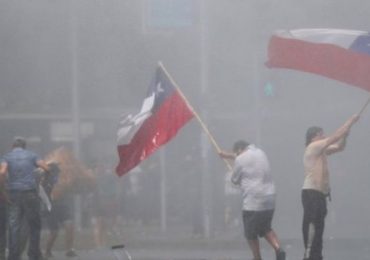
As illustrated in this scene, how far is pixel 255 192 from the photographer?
10.7 meters

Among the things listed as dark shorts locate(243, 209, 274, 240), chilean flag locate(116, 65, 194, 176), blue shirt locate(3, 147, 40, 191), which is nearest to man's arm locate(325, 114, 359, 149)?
dark shorts locate(243, 209, 274, 240)

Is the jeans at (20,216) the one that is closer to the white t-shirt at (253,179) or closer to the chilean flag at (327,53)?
the white t-shirt at (253,179)

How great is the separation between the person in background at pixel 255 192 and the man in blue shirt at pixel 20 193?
164 centimetres

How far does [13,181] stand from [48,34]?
3870 millimetres

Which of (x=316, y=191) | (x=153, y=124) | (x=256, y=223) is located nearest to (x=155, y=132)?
(x=153, y=124)

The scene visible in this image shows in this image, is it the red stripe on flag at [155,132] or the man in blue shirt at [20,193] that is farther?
the man in blue shirt at [20,193]

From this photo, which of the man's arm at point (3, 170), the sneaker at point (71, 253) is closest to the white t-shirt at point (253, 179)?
the man's arm at point (3, 170)

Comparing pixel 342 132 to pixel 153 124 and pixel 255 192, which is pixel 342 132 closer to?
pixel 255 192

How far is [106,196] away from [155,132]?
372 centimetres

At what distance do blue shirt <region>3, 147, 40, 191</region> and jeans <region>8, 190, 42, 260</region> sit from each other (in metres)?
0.05

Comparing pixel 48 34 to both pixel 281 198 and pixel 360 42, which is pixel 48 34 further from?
pixel 360 42

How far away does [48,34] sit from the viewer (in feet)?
50.3

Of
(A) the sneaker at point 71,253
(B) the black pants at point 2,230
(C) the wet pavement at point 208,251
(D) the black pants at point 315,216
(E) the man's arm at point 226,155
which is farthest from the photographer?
(A) the sneaker at point 71,253

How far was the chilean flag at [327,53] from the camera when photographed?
1035 centimetres
